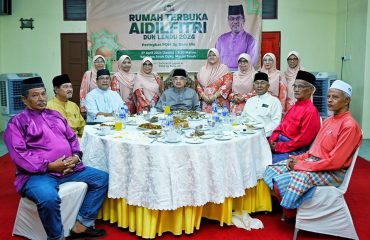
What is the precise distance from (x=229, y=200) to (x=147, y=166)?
724 mm

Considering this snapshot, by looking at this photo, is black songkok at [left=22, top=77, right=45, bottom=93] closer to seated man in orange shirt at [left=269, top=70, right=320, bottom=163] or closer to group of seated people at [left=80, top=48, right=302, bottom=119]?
seated man in orange shirt at [left=269, top=70, right=320, bottom=163]

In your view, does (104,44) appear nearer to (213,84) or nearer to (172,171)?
(213,84)

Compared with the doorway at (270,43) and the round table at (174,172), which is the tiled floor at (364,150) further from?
the round table at (174,172)

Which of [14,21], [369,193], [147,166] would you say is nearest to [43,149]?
[147,166]

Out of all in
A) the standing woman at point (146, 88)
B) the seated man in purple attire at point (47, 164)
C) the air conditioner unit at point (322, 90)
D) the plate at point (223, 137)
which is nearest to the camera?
the seated man in purple attire at point (47, 164)

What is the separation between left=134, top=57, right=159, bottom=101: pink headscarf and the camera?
5645mm

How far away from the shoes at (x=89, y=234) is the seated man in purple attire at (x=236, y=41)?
5.14m

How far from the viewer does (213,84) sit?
18.5 feet

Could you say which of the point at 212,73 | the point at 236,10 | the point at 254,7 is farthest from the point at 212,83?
the point at 254,7

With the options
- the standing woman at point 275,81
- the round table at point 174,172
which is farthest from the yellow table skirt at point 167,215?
the standing woman at point 275,81

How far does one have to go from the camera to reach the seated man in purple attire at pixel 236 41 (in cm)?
725

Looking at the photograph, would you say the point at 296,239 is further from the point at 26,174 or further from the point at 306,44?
the point at 306,44

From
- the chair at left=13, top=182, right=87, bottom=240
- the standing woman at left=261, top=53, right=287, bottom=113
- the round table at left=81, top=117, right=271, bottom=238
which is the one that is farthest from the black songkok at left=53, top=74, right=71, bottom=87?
the standing woman at left=261, top=53, right=287, bottom=113

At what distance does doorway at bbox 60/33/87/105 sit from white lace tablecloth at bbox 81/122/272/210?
505 cm
